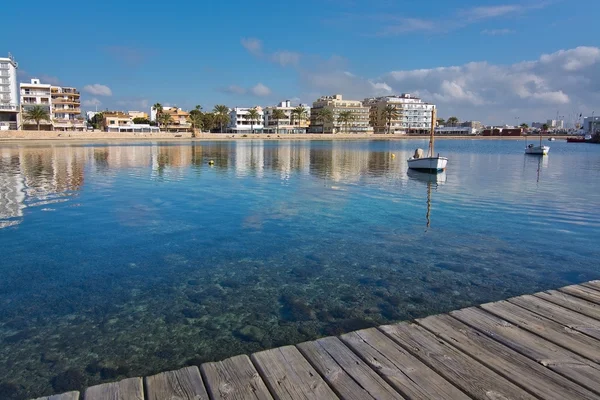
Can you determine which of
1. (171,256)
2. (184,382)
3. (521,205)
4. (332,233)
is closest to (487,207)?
(521,205)

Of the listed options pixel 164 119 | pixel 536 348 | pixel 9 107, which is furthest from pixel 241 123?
pixel 536 348

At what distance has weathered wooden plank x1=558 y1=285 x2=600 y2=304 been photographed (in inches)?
266

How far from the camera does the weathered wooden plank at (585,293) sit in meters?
6.75

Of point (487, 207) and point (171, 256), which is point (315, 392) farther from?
point (487, 207)

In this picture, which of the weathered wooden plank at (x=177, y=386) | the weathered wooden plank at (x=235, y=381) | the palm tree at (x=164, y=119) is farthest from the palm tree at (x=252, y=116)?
the weathered wooden plank at (x=177, y=386)

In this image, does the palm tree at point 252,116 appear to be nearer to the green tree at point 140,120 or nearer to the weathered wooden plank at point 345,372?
the green tree at point 140,120

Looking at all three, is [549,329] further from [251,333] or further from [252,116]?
[252,116]

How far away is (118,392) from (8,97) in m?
147

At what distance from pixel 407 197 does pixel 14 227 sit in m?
19.0

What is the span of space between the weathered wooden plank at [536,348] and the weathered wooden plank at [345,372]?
1.99m

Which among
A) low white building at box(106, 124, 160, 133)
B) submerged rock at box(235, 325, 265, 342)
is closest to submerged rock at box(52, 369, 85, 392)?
submerged rock at box(235, 325, 265, 342)

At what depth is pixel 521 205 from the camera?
21.3 m

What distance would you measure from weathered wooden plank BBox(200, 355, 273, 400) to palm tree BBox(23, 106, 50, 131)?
14030 cm

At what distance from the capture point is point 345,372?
4.50 m
